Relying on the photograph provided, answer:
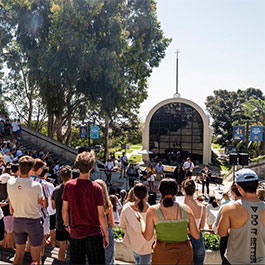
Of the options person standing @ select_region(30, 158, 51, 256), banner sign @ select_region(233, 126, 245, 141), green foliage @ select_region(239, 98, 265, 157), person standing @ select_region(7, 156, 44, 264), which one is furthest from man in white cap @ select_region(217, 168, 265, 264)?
green foliage @ select_region(239, 98, 265, 157)

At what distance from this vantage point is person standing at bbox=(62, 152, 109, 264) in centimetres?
296

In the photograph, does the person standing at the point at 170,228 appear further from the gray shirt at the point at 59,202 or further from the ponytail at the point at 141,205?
the gray shirt at the point at 59,202

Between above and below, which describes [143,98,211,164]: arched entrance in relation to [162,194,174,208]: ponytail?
above

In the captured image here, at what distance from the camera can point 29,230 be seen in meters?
3.59

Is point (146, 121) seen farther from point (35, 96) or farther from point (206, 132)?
point (35, 96)

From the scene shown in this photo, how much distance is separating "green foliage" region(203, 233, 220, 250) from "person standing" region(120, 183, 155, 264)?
2.07m

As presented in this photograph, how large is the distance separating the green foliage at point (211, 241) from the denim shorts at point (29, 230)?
10.3 ft

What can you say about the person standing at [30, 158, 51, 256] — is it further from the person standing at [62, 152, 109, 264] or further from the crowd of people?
the person standing at [62, 152, 109, 264]

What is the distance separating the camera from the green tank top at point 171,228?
274 centimetres

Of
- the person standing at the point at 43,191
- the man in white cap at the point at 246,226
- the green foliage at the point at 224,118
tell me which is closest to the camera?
the man in white cap at the point at 246,226

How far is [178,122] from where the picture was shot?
28.3m

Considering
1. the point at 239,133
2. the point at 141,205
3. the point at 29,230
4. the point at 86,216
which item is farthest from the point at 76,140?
the point at 86,216

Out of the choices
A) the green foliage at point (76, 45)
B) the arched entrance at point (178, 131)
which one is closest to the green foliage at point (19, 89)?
the green foliage at point (76, 45)

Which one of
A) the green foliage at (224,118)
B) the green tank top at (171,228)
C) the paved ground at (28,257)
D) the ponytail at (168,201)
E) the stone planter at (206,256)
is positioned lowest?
the stone planter at (206,256)
